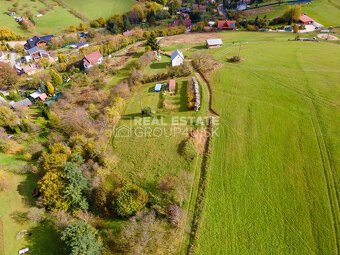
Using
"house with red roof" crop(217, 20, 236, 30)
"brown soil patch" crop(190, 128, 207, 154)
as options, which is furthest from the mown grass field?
"house with red roof" crop(217, 20, 236, 30)

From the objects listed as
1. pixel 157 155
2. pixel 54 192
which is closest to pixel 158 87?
pixel 157 155

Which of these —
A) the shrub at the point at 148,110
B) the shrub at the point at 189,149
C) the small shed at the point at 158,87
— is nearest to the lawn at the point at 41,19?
the small shed at the point at 158,87

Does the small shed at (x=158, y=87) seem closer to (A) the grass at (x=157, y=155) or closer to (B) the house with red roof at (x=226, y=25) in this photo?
(A) the grass at (x=157, y=155)

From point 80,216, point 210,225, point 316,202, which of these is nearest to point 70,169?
point 80,216

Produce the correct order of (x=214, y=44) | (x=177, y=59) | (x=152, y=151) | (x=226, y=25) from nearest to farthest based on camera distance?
(x=152, y=151)
(x=177, y=59)
(x=214, y=44)
(x=226, y=25)

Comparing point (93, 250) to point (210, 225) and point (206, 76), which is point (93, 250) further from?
point (206, 76)

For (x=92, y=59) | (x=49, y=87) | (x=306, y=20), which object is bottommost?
(x=49, y=87)

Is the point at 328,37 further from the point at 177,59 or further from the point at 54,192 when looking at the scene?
the point at 54,192
